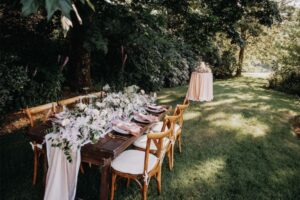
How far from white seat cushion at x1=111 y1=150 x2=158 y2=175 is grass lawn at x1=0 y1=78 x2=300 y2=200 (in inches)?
22.8

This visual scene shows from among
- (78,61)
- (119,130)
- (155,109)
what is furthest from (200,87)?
(119,130)

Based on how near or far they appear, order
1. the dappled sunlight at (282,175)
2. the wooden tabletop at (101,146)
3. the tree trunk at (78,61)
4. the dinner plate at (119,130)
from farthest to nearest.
Result: 1. the tree trunk at (78,61)
2. the dappled sunlight at (282,175)
3. the dinner plate at (119,130)
4. the wooden tabletop at (101,146)

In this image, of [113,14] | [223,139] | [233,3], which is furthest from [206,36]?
[223,139]

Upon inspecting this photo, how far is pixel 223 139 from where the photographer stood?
19.4 feet

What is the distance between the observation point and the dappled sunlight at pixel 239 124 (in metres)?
6.54

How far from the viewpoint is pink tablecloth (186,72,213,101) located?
880 cm

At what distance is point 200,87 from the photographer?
8.89 metres

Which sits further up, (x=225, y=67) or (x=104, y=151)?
(x=225, y=67)

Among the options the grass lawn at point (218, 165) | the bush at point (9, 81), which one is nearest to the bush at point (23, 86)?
the bush at point (9, 81)

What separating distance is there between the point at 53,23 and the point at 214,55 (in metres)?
11.3

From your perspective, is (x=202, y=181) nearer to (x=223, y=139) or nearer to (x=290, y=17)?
(x=223, y=139)

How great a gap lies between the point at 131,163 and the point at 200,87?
6.06m

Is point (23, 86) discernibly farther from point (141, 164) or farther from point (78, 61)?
point (141, 164)

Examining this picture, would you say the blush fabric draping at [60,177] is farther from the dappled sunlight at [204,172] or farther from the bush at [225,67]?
the bush at [225,67]
